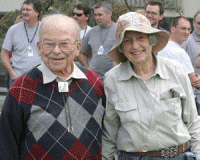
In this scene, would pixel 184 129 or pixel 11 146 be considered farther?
pixel 184 129

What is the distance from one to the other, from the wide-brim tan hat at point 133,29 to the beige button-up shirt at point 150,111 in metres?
0.13

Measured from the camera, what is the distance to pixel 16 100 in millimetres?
2637

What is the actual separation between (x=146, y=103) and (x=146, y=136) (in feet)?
0.86

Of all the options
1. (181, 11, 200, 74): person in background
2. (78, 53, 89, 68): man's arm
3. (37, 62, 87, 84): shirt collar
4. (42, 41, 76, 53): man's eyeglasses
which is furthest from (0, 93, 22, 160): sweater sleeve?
(78, 53, 89, 68): man's arm

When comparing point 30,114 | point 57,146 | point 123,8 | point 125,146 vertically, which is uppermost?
point 30,114

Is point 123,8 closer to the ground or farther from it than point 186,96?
closer to the ground

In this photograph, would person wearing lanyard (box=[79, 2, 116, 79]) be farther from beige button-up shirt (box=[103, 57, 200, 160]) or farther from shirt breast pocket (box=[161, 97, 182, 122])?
shirt breast pocket (box=[161, 97, 182, 122])

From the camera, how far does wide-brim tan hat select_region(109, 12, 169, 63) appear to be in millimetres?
2822

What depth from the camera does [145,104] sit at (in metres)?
2.82

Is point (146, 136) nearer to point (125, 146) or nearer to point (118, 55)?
point (125, 146)

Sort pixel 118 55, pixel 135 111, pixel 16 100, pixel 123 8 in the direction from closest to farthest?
pixel 16 100 → pixel 135 111 → pixel 118 55 → pixel 123 8

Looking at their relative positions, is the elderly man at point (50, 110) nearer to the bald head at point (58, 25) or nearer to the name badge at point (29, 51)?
the bald head at point (58, 25)

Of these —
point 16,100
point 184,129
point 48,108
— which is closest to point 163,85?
point 184,129

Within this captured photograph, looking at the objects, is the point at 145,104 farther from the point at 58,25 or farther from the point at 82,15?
the point at 82,15
